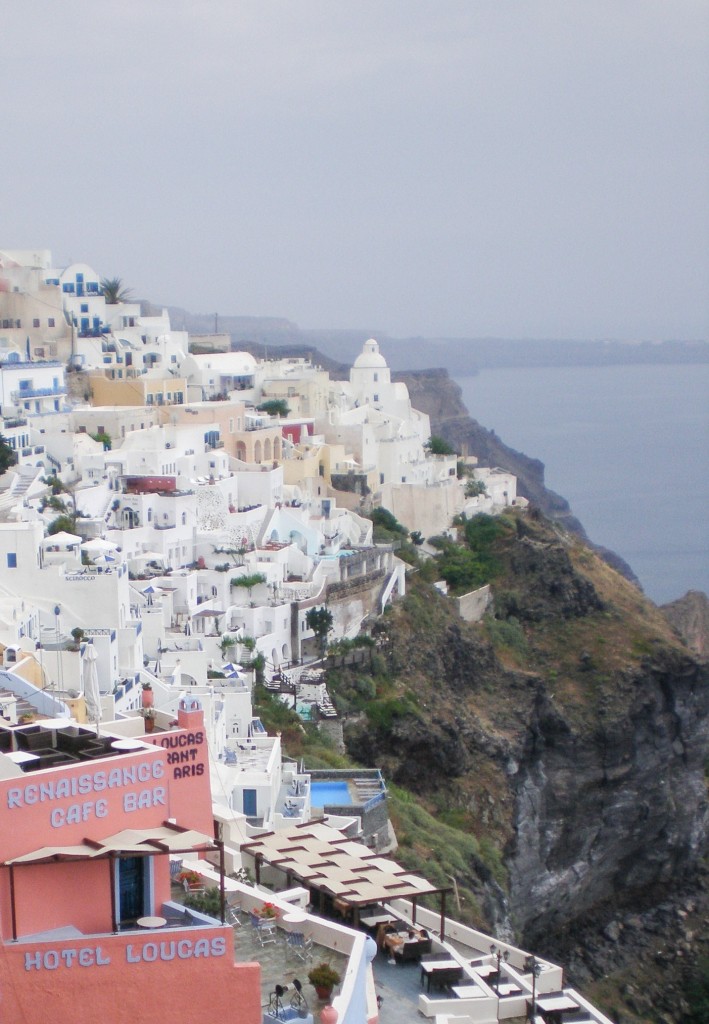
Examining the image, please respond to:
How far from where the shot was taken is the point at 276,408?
4672cm

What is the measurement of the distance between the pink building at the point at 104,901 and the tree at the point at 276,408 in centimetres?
3481

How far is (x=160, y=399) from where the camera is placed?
44.4 m

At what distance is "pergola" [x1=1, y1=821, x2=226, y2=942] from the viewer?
417 inches

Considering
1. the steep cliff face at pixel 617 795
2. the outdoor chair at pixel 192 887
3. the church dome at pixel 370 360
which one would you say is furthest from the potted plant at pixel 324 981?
the church dome at pixel 370 360

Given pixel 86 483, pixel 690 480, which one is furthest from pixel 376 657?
pixel 690 480

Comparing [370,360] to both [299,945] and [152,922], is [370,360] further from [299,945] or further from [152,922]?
[152,922]

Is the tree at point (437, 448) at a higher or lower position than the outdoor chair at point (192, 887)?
higher

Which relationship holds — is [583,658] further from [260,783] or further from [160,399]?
[260,783]

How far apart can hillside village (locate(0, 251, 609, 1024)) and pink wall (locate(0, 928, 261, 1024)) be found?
18 mm

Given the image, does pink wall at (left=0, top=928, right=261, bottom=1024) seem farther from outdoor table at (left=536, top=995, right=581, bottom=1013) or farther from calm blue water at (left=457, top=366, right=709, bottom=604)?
calm blue water at (left=457, top=366, right=709, bottom=604)

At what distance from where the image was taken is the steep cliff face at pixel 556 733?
3712 centimetres

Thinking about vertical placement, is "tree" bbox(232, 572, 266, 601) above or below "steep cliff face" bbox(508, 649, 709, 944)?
above

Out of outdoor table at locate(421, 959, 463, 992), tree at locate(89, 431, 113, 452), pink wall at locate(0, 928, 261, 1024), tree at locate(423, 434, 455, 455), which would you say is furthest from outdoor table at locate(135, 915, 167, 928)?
tree at locate(423, 434, 455, 455)

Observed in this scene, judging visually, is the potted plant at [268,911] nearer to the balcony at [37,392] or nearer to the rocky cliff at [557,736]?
the rocky cliff at [557,736]
